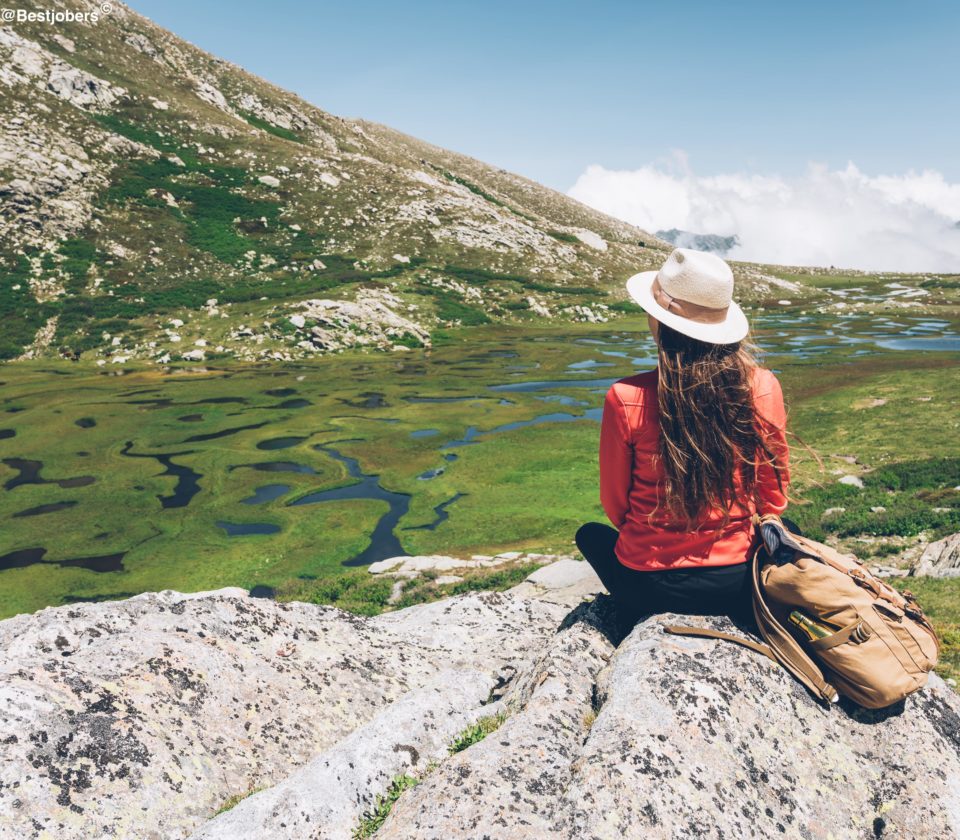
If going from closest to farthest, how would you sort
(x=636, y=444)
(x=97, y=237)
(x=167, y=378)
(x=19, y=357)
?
(x=636, y=444) < (x=167, y=378) < (x=19, y=357) < (x=97, y=237)

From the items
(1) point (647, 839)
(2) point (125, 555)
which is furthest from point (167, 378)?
(1) point (647, 839)

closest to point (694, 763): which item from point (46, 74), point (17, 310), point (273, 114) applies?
point (17, 310)

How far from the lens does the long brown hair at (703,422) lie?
19.4 feet

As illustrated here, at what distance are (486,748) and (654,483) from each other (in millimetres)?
3022

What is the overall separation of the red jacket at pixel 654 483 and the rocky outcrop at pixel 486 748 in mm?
739

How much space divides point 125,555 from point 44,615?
16.0 meters

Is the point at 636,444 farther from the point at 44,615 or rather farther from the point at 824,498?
the point at 824,498

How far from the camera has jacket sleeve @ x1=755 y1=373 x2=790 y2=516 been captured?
19.9 ft

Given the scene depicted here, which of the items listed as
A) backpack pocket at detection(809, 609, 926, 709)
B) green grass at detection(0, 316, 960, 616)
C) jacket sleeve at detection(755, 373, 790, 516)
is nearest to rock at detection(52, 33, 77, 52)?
green grass at detection(0, 316, 960, 616)

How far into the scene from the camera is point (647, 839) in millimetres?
4605

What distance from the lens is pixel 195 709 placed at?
6977mm

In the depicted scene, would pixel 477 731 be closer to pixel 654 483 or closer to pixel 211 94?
pixel 654 483

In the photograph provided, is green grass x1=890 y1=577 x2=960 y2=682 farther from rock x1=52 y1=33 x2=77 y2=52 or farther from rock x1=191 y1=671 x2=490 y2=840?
rock x1=52 y1=33 x2=77 y2=52

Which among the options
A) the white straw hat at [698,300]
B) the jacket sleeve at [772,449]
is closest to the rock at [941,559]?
the jacket sleeve at [772,449]
